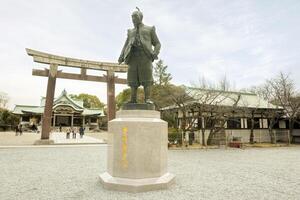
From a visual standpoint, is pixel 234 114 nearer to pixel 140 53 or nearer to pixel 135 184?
pixel 140 53

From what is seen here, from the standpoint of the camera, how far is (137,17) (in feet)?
17.5

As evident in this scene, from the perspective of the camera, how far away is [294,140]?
71.4 feet

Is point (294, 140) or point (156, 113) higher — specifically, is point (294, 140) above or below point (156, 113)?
below

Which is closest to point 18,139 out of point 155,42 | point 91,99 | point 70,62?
point 70,62

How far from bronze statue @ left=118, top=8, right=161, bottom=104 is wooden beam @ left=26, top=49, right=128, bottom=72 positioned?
12066mm

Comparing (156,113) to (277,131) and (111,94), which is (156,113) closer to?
(111,94)

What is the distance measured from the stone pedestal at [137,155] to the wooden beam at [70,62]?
13040 mm

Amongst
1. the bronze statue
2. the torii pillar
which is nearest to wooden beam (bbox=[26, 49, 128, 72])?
the torii pillar

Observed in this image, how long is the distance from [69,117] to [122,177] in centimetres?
3894

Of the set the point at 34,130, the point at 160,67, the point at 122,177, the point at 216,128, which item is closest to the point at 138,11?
the point at 122,177

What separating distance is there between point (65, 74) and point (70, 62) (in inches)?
38.7

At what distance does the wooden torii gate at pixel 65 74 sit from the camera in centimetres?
1559

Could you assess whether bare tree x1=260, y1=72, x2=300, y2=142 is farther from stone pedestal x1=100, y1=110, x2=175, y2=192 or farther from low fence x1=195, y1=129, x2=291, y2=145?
stone pedestal x1=100, y1=110, x2=175, y2=192

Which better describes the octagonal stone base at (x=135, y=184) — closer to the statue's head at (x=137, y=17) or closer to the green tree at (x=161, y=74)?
the statue's head at (x=137, y=17)
